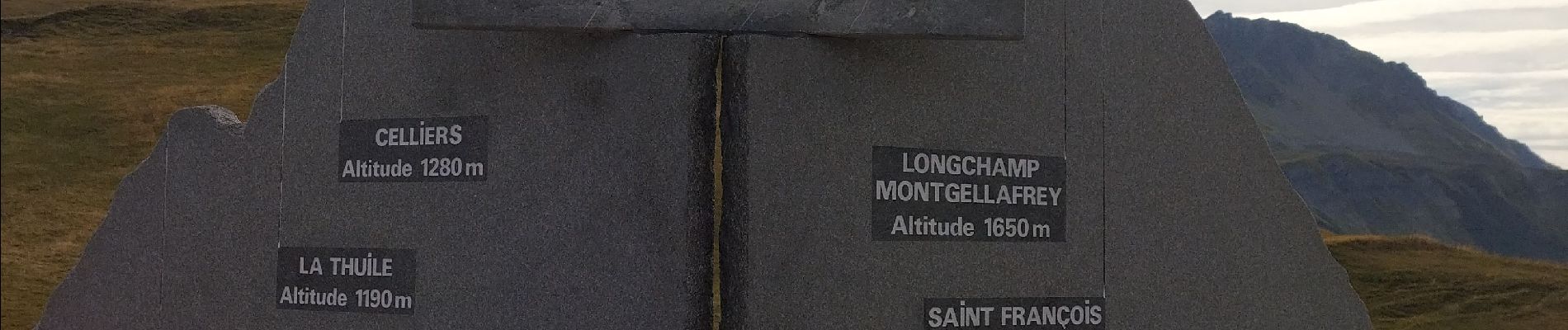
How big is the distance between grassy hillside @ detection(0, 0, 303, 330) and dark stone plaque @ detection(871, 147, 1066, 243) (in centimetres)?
733

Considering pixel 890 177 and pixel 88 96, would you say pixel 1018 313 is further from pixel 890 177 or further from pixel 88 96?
pixel 88 96

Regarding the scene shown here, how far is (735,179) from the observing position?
339 cm

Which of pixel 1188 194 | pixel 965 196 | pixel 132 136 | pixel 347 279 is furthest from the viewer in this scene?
pixel 132 136

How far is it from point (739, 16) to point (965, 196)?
83 cm

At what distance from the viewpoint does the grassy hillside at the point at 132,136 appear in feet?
29.3

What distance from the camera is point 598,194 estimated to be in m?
3.52

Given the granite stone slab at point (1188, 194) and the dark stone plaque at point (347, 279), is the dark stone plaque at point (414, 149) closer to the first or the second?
the dark stone plaque at point (347, 279)

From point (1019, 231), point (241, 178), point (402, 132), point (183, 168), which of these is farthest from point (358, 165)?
point (1019, 231)

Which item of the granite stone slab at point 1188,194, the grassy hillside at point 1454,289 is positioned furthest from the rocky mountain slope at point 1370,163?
the granite stone slab at point 1188,194

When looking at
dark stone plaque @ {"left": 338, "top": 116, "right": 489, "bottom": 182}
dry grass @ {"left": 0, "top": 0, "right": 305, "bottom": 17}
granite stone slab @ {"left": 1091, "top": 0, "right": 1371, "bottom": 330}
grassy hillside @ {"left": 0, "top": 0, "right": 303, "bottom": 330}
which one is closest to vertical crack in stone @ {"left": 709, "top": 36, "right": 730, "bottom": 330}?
dark stone plaque @ {"left": 338, "top": 116, "right": 489, "bottom": 182}

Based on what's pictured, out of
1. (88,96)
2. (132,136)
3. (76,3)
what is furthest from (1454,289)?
(76,3)

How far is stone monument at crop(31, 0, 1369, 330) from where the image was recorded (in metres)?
3.43

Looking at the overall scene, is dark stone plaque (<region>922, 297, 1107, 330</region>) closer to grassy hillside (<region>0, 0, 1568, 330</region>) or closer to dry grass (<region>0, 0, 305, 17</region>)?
grassy hillside (<region>0, 0, 1568, 330</region>)

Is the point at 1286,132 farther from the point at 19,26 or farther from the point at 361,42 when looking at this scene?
the point at 19,26
